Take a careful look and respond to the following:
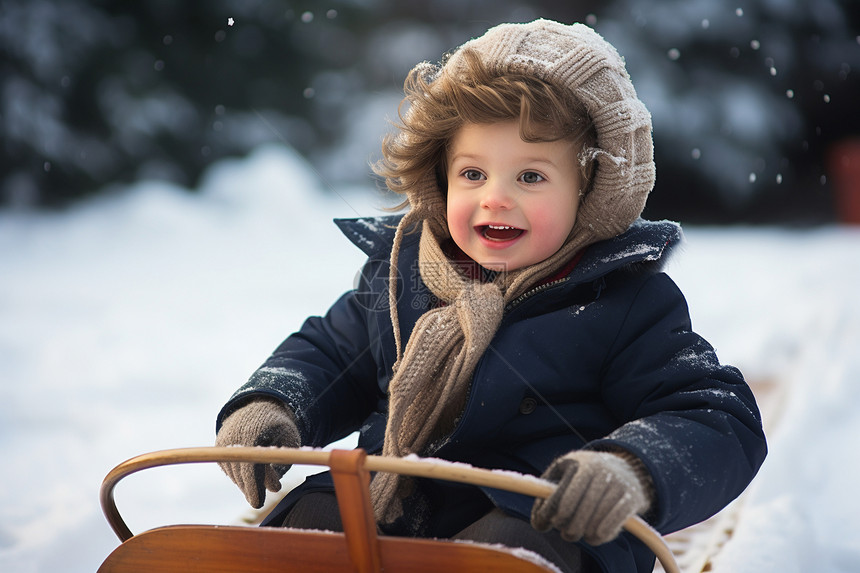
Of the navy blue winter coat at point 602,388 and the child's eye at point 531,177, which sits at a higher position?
the child's eye at point 531,177

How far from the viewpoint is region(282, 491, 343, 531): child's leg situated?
905mm

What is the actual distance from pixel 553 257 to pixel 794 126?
4053mm

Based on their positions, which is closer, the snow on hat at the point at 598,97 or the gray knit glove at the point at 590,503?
the gray knit glove at the point at 590,503

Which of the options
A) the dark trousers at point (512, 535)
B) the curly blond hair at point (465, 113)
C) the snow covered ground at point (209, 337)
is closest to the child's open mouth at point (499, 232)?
the curly blond hair at point (465, 113)

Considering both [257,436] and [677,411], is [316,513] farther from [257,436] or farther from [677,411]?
[677,411]

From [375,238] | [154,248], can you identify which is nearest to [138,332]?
[154,248]

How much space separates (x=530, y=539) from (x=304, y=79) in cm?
377

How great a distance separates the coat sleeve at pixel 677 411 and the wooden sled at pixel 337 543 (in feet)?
0.31

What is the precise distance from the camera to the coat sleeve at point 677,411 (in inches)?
30.2

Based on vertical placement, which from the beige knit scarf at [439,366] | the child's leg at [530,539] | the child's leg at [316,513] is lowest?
the child's leg at [530,539]

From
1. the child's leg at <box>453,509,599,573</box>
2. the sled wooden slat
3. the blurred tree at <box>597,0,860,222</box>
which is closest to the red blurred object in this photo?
the blurred tree at <box>597,0,860,222</box>

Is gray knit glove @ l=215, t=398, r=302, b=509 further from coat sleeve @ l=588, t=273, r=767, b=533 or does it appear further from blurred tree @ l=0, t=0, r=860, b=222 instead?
blurred tree @ l=0, t=0, r=860, b=222

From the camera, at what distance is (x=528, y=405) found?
3.04 feet

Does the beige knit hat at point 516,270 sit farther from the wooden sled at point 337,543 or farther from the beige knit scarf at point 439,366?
the wooden sled at point 337,543
